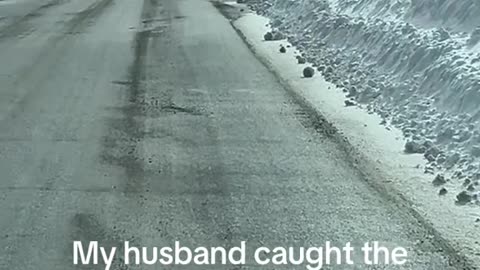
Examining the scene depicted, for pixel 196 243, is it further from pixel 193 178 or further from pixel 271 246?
pixel 193 178

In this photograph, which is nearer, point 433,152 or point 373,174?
point 373,174

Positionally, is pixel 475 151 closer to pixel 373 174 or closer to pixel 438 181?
pixel 438 181

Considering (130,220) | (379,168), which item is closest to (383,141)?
(379,168)

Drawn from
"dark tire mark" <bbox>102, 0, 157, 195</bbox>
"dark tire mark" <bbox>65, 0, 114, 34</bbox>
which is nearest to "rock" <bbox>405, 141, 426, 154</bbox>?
"dark tire mark" <bbox>102, 0, 157, 195</bbox>

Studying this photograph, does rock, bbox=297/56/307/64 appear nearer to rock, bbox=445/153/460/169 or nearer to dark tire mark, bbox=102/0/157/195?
dark tire mark, bbox=102/0/157/195

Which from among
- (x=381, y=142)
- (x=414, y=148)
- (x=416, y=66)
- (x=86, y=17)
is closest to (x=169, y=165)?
(x=381, y=142)

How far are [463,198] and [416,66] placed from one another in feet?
11.1

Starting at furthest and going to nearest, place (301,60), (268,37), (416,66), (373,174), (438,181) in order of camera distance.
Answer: (268,37), (301,60), (416,66), (373,174), (438,181)

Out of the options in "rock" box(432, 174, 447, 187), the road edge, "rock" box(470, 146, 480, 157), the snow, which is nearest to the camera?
the road edge

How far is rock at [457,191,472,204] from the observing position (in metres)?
6.20

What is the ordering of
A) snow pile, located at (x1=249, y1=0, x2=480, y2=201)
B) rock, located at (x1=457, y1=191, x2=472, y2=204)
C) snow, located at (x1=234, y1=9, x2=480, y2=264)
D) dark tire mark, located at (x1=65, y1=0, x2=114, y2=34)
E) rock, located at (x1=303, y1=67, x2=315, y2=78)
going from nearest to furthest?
snow, located at (x1=234, y1=9, x2=480, y2=264) < rock, located at (x1=457, y1=191, x2=472, y2=204) < snow pile, located at (x1=249, y1=0, x2=480, y2=201) < rock, located at (x1=303, y1=67, x2=315, y2=78) < dark tire mark, located at (x1=65, y1=0, x2=114, y2=34)

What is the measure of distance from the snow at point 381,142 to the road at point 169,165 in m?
0.21

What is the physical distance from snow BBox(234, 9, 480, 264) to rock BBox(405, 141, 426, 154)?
71mm

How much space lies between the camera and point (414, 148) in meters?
7.39
